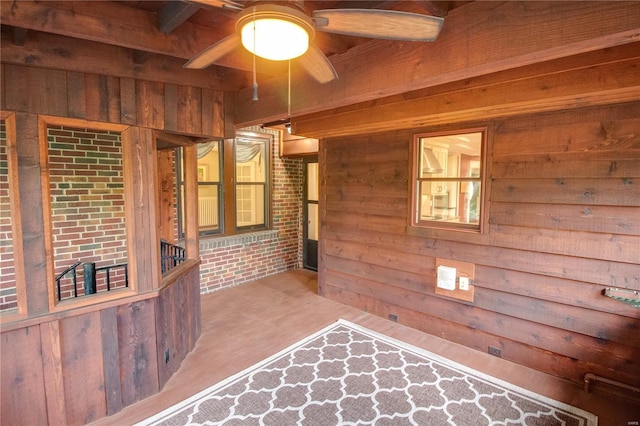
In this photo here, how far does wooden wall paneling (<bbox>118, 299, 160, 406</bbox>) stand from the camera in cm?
242

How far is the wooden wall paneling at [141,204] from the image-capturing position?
240 centimetres

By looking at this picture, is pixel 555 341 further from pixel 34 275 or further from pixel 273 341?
pixel 34 275

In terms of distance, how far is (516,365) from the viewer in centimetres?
300

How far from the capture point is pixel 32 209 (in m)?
2.02

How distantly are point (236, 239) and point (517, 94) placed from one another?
A: 4.05 metres

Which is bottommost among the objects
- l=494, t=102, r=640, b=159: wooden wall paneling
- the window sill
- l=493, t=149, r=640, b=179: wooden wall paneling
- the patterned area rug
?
the patterned area rug

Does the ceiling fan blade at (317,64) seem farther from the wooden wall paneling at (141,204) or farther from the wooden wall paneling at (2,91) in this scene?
the wooden wall paneling at (2,91)

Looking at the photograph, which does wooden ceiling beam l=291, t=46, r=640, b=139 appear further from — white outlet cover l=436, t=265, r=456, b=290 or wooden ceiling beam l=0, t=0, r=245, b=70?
wooden ceiling beam l=0, t=0, r=245, b=70

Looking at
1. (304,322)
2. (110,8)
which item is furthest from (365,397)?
(110,8)

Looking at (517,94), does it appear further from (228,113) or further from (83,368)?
(83,368)

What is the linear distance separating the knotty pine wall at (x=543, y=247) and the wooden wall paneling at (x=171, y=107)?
223 centimetres

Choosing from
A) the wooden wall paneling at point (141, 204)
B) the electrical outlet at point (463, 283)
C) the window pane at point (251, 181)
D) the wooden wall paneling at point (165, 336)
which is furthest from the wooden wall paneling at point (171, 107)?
the electrical outlet at point (463, 283)

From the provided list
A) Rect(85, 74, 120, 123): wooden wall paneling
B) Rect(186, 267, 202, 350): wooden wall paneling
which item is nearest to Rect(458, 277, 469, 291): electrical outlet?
Rect(186, 267, 202, 350): wooden wall paneling

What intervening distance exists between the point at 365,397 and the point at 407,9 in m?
2.60
